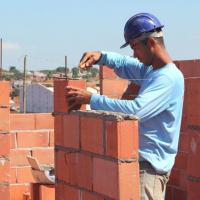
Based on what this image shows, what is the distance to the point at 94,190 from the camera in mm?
3398

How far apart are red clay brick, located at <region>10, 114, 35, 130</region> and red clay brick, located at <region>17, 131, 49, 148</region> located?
9cm

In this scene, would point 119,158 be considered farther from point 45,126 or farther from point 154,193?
point 45,126

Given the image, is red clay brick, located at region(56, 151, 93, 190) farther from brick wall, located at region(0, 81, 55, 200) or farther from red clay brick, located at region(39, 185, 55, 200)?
brick wall, located at region(0, 81, 55, 200)

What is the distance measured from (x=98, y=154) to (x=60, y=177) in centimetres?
71


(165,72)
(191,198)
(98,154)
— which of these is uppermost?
(165,72)

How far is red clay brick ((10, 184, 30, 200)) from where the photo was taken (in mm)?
6699

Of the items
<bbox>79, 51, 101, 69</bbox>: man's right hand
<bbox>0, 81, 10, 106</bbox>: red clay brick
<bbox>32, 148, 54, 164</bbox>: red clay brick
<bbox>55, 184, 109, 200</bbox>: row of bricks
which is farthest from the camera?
<bbox>32, 148, 54, 164</bbox>: red clay brick

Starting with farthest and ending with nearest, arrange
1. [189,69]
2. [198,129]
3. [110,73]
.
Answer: [110,73], [189,69], [198,129]

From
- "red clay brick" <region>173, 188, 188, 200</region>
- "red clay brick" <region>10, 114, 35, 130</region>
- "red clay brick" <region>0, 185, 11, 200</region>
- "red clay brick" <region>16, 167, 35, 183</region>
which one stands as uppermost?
"red clay brick" <region>10, 114, 35, 130</region>

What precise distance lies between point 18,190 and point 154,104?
408 cm

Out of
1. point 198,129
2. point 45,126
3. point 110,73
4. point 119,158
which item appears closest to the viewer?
point 119,158

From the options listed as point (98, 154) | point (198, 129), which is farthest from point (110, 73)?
point (98, 154)

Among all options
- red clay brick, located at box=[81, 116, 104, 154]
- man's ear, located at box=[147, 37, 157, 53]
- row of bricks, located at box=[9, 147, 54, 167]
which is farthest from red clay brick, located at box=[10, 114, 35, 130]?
man's ear, located at box=[147, 37, 157, 53]

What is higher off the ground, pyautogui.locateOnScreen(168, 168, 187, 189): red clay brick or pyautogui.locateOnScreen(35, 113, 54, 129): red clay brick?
pyautogui.locateOnScreen(35, 113, 54, 129): red clay brick
